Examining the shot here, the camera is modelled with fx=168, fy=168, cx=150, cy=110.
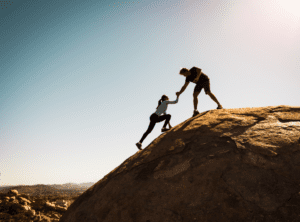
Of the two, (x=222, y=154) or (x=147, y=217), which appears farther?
(x=222, y=154)

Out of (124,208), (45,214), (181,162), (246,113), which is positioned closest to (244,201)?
(181,162)

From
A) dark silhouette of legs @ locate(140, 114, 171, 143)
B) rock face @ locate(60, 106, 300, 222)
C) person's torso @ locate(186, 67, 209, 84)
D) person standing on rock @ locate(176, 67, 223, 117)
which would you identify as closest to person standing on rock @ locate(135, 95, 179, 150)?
dark silhouette of legs @ locate(140, 114, 171, 143)

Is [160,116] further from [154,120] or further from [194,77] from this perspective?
[194,77]

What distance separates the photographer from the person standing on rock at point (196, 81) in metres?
4.46

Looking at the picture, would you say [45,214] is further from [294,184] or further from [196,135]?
[294,184]

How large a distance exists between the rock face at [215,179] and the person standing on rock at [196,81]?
4.58 feet

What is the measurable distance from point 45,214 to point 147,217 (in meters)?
10.5

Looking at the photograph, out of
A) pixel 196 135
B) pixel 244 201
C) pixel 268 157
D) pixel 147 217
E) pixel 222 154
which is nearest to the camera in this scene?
pixel 244 201

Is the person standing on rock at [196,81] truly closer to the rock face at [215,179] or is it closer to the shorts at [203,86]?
the shorts at [203,86]

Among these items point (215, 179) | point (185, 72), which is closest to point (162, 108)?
point (185, 72)

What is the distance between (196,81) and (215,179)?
2.87 metres

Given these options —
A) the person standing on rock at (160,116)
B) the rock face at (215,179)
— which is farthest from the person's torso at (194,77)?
the rock face at (215,179)

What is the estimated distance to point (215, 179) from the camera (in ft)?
7.57

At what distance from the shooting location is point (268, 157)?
2371 millimetres
